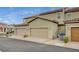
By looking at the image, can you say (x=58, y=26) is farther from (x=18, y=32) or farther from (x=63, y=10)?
(x=18, y=32)

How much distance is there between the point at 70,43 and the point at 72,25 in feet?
2.74

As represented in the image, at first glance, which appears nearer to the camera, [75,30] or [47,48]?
[47,48]

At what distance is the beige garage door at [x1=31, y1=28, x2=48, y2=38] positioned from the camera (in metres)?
8.27

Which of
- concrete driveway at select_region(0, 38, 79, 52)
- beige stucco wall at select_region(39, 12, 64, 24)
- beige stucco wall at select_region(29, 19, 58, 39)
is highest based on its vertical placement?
beige stucco wall at select_region(39, 12, 64, 24)

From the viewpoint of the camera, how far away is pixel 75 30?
8.26 metres

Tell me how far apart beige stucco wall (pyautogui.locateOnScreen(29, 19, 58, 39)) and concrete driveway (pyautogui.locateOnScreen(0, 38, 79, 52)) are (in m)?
0.64

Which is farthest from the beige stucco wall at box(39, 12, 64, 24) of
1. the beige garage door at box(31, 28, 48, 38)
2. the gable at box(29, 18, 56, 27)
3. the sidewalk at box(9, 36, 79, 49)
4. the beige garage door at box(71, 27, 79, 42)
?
the sidewalk at box(9, 36, 79, 49)

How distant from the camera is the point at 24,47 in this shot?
25.8ft

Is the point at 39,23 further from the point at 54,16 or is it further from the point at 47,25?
the point at 54,16

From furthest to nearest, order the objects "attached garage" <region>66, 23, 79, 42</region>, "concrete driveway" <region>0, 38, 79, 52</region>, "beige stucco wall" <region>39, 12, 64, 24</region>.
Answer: "beige stucco wall" <region>39, 12, 64, 24</region>, "attached garage" <region>66, 23, 79, 42</region>, "concrete driveway" <region>0, 38, 79, 52</region>

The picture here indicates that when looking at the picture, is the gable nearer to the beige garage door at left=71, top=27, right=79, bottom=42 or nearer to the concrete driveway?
the concrete driveway

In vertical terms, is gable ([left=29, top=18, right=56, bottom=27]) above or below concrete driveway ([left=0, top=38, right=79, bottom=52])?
above
